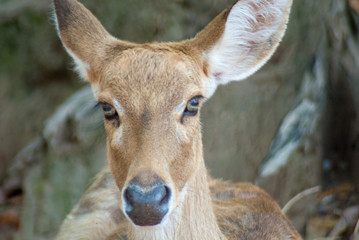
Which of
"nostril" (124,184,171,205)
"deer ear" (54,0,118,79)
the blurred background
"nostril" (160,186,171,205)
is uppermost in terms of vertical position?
"deer ear" (54,0,118,79)

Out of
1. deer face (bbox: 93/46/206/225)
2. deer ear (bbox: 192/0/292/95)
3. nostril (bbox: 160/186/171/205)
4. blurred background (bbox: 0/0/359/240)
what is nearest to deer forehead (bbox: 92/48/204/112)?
deer face (bbox: 93/46/206/225)

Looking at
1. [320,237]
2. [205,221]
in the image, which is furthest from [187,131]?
[320,237]

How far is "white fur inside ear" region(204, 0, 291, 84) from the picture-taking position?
12.8 feet

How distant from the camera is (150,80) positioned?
3539 mm

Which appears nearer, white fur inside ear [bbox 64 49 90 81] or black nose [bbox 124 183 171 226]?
black nose [bbox 124 183 171 226]

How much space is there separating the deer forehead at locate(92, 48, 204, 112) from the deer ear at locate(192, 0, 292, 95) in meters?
0.22

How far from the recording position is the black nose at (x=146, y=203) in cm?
314

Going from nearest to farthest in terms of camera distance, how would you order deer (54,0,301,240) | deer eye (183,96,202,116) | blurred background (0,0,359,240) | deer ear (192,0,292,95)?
1. deer (54,0,301,240)
2. deer eye (183,96,202,116)
3. deer ear (192,0,292,95)
4. blurred background (0,0,359,240)

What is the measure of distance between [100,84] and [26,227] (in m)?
4.22

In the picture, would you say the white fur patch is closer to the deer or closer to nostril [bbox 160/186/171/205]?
the deer

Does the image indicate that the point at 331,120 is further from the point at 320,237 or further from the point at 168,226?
the point at 168,226

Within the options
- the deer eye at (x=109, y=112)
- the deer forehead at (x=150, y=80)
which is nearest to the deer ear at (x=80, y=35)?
the deer forehead at (x=150, y=80)

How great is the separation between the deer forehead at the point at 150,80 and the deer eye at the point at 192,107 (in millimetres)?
43

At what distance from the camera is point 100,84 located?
3.81 metres
